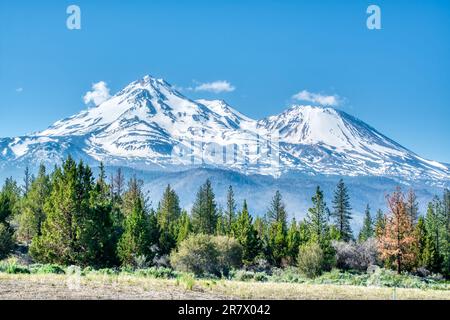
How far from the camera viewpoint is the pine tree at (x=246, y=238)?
67125 mm

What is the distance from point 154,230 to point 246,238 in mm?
12012

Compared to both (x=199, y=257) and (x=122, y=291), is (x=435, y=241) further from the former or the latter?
(x=122, y=291)

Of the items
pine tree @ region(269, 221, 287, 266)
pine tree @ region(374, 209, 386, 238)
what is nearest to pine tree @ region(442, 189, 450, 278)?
pine tree @ region(374, 209, 386, 238)

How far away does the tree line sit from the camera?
3828 centimetres

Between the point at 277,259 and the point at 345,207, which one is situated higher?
the point at 345,207

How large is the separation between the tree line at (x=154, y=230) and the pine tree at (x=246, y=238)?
5.1 inches

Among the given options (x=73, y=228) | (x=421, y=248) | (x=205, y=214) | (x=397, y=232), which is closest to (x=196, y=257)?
(x=73, y=228)

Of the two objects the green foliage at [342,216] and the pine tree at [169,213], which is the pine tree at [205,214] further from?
the green foliage at [342,216]

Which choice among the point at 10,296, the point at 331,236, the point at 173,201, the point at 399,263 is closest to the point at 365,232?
the point at 331,236

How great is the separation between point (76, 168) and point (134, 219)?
15000 mm

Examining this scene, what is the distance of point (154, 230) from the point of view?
212 ft

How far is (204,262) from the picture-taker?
4928 centimetres
